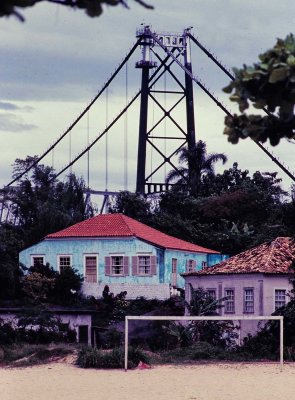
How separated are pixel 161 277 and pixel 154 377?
89.6ft

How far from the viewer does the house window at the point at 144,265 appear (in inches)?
2359

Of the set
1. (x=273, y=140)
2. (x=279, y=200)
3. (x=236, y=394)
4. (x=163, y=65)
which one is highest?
(x=163, y=65)

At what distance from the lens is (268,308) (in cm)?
4656

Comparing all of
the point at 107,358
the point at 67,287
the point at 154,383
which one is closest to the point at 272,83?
the point at 154,383

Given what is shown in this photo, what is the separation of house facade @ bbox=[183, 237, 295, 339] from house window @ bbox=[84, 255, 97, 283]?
33.3ft

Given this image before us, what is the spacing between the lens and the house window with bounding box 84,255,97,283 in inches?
2370

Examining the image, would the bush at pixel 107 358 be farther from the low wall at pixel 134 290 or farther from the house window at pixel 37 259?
the house window at pixel 37 259

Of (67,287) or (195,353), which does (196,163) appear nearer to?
(67,287)

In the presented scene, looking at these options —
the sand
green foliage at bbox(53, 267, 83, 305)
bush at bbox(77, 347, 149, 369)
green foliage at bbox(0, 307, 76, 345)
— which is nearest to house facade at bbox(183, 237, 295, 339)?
green foliage at bbox(0, 307, 76, 345)

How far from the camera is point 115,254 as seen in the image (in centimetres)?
6050

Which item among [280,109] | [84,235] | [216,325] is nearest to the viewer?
[280,109]

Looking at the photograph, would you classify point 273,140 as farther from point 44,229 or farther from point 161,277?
point 44,229

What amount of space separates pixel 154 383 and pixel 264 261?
57.6ft

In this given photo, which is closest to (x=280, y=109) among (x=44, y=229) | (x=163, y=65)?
(x=44, y=229)
